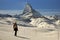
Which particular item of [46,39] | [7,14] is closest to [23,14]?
[7,14]

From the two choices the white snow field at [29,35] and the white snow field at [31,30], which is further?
the white snow field at [31,30]

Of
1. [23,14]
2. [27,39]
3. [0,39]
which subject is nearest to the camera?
[0,39]

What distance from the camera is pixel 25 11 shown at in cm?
5962

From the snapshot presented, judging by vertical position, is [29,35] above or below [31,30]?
below

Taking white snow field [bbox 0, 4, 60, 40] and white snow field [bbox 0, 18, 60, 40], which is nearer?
white snow field [bbox 0, 18, 60, 40]

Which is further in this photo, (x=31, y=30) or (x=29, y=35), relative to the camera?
(x=31, y=30)

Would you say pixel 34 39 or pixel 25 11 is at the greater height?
pixel 25 11

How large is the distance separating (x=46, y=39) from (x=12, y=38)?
3091mm

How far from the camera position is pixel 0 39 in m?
15.3

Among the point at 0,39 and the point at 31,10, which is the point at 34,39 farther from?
the point at 31,10

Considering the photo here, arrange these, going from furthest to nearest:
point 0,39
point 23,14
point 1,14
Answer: point 23,14
point 1,14
point 0,39

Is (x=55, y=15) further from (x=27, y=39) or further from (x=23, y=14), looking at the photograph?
(x=27, y=39)

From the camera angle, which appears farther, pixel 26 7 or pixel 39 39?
pixel 26 7

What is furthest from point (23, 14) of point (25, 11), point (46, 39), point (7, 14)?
point (46, 39)
